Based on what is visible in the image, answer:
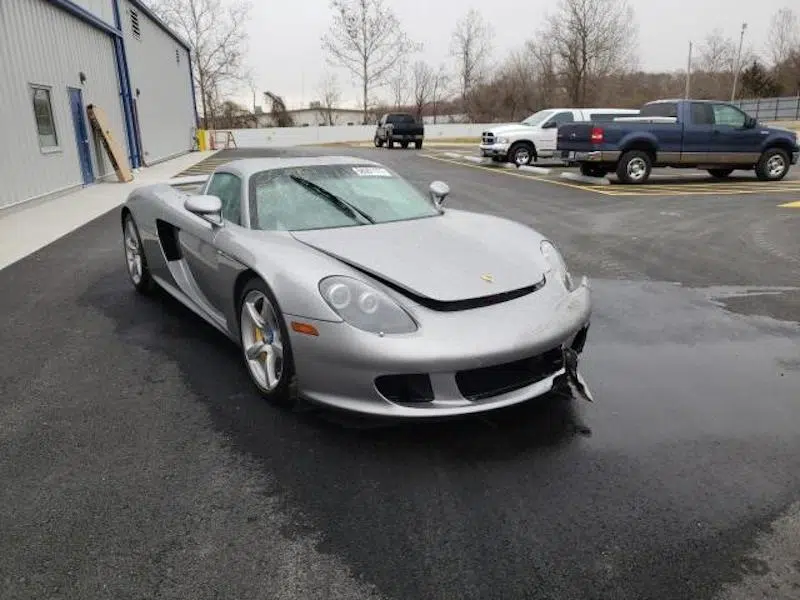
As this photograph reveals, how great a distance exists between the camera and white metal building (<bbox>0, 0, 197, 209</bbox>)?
11.4m

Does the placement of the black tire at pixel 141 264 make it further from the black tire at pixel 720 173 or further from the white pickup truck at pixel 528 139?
the white pickup truck at pixel 528 139

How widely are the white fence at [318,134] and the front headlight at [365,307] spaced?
39978 millimetres

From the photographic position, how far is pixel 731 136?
14.1 meters

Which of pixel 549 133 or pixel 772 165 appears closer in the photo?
pixel 772 165

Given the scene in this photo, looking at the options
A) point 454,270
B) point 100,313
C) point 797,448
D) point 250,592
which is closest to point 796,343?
point 797,448

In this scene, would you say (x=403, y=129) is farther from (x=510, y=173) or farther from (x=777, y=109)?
(x=777, y=109)

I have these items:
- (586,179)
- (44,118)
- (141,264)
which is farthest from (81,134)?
(586,179)

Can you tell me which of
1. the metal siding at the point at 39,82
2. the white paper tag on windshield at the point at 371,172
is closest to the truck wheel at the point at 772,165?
the white paper tag on windshield at the point at 371,172

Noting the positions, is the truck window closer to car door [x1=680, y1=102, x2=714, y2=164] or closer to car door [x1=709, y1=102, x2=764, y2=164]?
car door [x1=680, y1=102, x2=714, y2=164]

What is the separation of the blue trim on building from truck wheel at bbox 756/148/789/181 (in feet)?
53.7

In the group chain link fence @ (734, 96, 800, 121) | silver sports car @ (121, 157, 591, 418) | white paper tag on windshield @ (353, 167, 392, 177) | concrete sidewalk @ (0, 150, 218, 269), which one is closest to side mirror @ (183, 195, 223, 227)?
silver sports car @ (121, 157, 591, 418)

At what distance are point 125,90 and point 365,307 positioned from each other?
19646 millimetres

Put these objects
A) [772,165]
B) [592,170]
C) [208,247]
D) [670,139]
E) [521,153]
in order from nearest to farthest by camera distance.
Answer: [208,247], [670,139], [772,165], [592,170], [521,153]

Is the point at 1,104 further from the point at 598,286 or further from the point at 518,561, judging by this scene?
the point at 518,561
